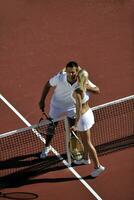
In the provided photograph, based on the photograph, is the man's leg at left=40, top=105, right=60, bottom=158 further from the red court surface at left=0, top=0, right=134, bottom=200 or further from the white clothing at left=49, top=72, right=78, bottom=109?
the red court surface at left=0, top=0, right=134, bottom=200

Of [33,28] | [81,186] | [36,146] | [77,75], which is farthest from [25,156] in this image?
[33,28]

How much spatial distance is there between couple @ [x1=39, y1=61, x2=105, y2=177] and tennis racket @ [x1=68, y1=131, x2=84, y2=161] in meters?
0.08

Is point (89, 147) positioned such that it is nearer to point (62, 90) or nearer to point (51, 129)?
point (51, 129)

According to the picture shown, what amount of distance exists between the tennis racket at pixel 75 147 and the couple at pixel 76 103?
0.08 metres

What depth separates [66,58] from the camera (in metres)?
13.6

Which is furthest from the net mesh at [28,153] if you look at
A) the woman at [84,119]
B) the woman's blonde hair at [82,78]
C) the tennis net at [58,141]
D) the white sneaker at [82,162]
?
the woman's blonde hair at [82,78]

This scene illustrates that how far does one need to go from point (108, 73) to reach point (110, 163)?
2.84 meters

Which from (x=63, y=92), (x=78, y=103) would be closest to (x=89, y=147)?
(x=78, y=103)

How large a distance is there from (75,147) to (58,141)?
89 cm

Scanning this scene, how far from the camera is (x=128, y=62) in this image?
13500 mm

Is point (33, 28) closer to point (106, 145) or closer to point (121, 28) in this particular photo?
point (121, 28)

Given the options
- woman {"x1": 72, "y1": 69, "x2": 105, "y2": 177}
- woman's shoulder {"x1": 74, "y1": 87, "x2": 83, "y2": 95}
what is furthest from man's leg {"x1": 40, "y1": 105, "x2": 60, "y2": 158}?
woman's shoulder {"x1": 74, "y1": 87, "x2": 83, "y2": 95}

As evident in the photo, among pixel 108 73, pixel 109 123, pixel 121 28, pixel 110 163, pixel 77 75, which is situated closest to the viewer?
pixel 77 75

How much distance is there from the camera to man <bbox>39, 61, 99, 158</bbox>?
10086mm
